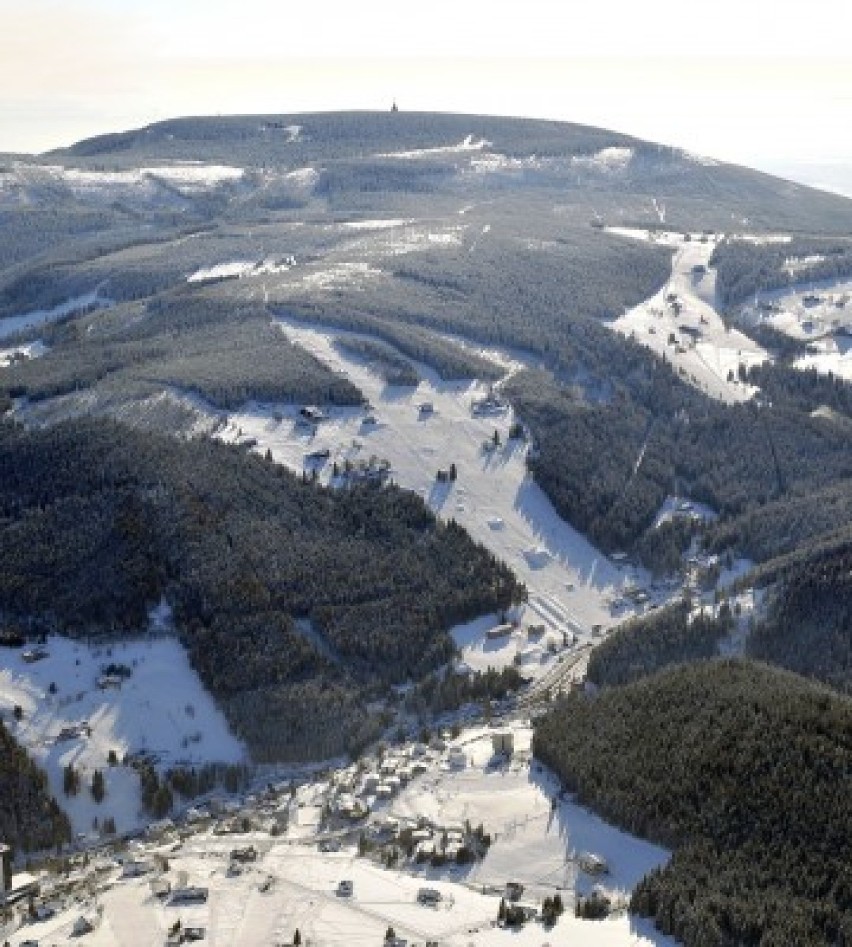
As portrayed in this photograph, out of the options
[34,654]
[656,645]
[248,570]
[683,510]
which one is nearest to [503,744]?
[656,645]

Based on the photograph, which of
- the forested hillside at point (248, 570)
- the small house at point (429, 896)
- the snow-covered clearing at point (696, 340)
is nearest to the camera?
the small house at point (429, 896)

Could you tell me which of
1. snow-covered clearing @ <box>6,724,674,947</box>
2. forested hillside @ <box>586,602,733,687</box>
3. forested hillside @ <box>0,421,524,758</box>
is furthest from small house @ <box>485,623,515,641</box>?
snow-covered clearing @ <box>6,724,674,947</box>

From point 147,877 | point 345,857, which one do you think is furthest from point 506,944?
point 147,877

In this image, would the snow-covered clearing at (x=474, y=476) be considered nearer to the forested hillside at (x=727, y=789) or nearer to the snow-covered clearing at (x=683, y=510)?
the snow-covered clearing at (x=683, y=510)

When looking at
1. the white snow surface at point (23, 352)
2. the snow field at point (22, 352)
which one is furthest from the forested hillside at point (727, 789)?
the white snow surface at point (23, 352)

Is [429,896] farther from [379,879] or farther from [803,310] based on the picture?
[803,310]

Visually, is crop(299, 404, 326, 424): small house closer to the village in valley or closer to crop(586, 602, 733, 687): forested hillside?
the village in valley

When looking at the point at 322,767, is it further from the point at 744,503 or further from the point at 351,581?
the point at 744,503
